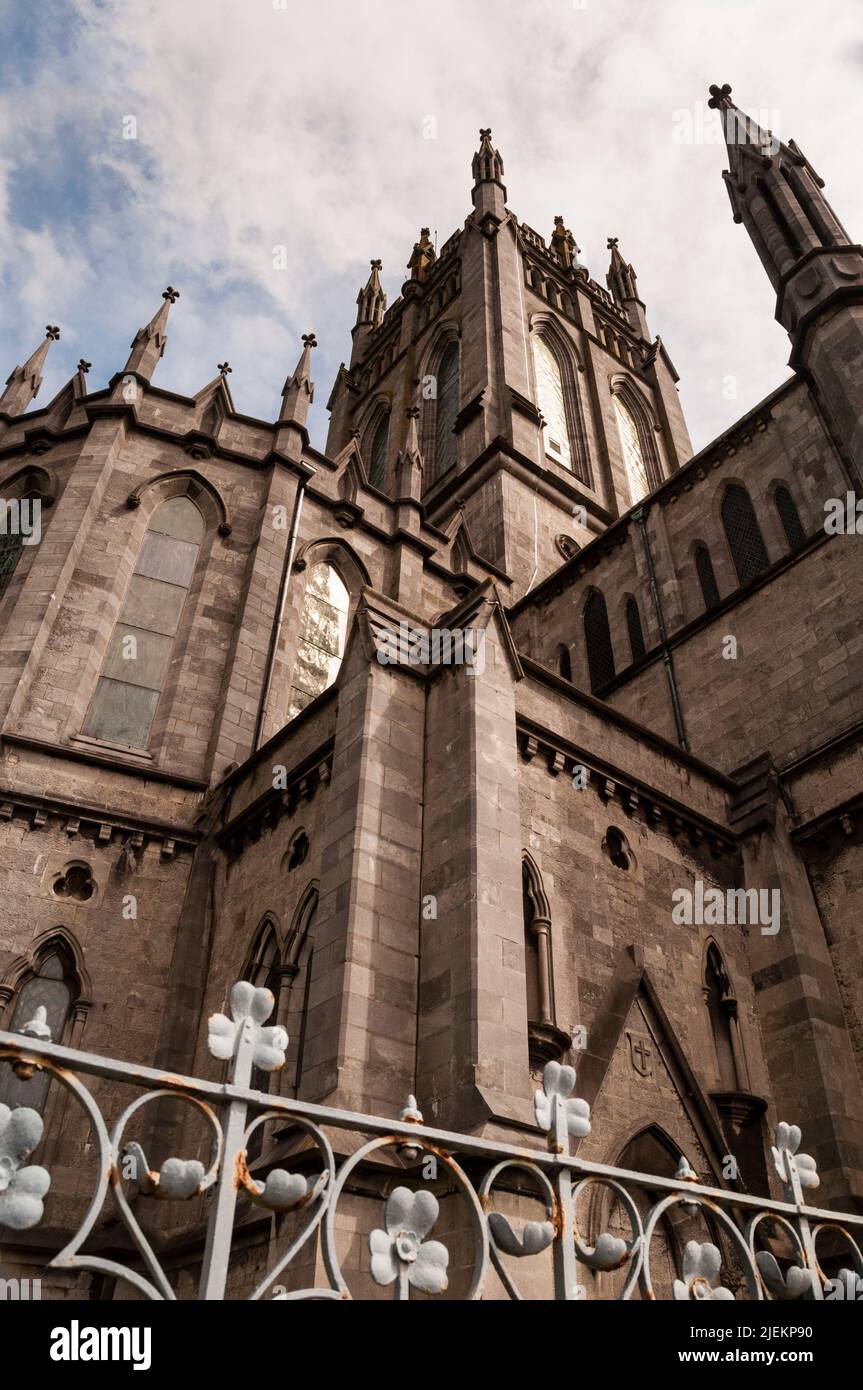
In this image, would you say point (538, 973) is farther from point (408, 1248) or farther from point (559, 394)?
point (559, 394)

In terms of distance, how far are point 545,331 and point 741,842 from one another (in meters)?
31.9

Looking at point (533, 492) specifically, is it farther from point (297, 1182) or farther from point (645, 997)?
point (297, 1182)

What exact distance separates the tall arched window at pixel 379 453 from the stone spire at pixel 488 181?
9.68 metres

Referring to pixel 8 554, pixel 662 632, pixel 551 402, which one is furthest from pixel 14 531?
pixel 551 402

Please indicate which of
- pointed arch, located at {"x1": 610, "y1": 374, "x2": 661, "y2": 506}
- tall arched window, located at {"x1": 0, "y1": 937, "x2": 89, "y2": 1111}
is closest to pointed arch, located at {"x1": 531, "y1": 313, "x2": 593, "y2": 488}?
pointed arch, located at {"x1": 610, "y1": 374, "x2": 661, "y2": 506}

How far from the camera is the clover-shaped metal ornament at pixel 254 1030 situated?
334 cm

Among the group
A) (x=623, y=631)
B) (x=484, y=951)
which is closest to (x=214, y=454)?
(x=623, y=631)

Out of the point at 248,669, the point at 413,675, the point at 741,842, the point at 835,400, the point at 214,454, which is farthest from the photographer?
the point at 214,454

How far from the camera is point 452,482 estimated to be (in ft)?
105

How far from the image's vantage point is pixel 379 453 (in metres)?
41.2

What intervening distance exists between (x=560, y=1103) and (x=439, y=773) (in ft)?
18.3

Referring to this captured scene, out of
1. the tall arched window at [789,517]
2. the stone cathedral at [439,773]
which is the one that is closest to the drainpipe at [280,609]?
the stone cathedral at [439,773]

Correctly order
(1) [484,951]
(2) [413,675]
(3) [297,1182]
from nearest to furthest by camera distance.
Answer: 1. (3) [297,1182]
2. (1) [484,951]
3. (2) [413,675]

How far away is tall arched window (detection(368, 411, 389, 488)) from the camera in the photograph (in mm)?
40031
